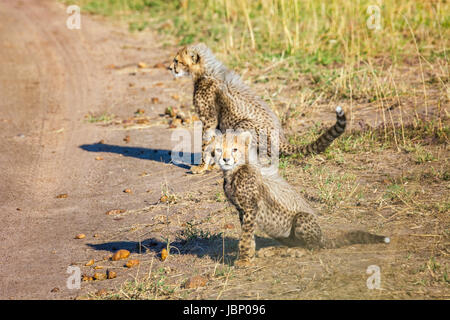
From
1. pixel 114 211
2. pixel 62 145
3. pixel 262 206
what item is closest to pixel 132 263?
pixel 262 206

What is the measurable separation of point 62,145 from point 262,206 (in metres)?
4.09

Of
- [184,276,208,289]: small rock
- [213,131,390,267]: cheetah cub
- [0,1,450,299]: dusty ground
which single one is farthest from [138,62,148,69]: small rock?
[184,276,208,289]: small rock

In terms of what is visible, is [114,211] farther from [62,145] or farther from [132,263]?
[62,145]

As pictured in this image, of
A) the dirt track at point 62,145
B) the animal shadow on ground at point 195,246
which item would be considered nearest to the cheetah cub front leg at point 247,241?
the animal shadow on ground at point 195,246

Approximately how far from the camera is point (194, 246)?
472 cm

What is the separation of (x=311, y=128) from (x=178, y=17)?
19.6 feet

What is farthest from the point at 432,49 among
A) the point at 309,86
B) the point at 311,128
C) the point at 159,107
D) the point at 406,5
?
the point at 159,107

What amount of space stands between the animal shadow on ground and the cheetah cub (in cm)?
26

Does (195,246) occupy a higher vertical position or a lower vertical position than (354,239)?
lower

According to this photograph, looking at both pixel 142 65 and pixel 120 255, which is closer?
pixel 120 255

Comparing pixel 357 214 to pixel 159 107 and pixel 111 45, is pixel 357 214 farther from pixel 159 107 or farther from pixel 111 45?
pixel 111 45

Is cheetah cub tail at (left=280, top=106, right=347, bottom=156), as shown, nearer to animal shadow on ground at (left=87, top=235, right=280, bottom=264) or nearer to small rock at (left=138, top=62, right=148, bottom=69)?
animal shadow on ground at (left=87, top=235, right=280, bottom=264)

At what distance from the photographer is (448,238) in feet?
14.2

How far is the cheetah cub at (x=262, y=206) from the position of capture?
4320 mm
